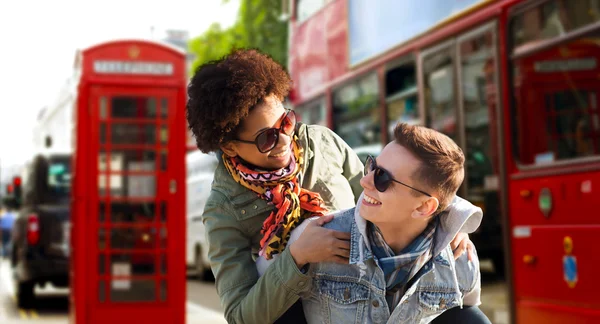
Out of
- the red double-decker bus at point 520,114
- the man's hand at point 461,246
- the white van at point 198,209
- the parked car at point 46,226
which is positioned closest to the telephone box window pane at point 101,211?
the red double-decker bus at point 520,114

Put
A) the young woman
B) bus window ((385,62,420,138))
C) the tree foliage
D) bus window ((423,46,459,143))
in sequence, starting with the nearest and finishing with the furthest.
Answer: the young woman, bus window ((423,46,459,143)), bus window ((385,62,420,138)), the tree foliage

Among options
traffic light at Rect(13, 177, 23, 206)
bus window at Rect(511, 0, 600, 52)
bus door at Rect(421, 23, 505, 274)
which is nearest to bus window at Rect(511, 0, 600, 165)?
bus window at Rect(511, 0, 600, 52)

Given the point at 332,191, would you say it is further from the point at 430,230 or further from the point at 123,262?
the point at 123,262

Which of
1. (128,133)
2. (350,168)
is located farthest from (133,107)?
(350,168)

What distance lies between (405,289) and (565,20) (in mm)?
3030

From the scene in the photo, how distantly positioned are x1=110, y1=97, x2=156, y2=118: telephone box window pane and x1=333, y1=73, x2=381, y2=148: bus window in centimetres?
165

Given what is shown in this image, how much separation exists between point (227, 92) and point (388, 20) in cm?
475

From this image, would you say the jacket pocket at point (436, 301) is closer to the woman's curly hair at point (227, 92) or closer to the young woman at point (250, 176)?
the young woman at point (250, 176)

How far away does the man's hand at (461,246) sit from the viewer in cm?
236

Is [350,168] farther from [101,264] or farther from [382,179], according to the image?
[101,264]

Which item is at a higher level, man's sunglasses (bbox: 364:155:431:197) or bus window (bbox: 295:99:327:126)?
bus window (bbox: 295:99:327:126)

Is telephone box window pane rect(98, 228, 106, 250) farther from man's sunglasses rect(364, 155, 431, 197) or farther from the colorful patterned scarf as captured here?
man's sunglasses rect(364, 155, 431, 197)

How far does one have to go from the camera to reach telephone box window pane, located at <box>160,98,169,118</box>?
8.44m

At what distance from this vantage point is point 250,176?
8.38ft
